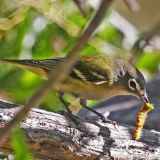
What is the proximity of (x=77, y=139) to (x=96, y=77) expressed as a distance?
107cm

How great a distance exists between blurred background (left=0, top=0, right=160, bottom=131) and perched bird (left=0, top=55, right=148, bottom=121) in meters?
0.13

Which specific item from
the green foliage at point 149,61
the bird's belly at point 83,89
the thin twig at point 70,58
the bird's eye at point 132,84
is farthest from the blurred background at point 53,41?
the thin twig at point 70,58

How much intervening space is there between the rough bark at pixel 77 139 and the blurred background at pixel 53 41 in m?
0.48

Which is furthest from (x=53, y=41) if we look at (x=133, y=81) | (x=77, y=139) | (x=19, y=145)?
(x=19, y=145)

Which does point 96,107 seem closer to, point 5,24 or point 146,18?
point 5,24

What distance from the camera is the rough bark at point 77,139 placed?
7.54 ft

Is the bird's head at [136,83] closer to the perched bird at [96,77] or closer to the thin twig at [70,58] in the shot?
the perched bird at [96,77]

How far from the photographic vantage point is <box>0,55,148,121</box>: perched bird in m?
3.29

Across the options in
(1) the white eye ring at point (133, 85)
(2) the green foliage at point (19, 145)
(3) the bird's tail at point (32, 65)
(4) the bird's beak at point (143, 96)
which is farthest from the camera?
(1) the white eye ring at point (133, 85)

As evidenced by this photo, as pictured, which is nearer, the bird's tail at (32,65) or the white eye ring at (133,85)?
the bird's tail at (32,65)

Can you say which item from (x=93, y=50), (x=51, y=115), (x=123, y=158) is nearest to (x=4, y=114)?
(x=51, y=115)

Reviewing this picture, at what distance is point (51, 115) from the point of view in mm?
2471

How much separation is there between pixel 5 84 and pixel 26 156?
220cm

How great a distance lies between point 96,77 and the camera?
3.51 m
